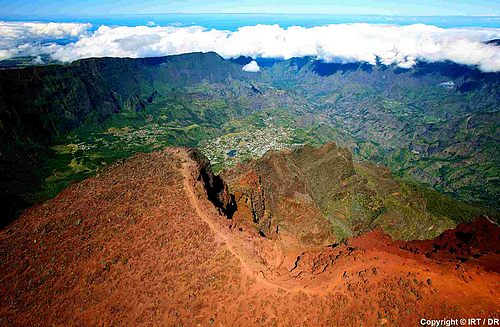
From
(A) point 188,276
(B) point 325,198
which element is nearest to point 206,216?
(A) point 188,276

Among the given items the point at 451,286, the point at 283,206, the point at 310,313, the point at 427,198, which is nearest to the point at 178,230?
the point at 310,313

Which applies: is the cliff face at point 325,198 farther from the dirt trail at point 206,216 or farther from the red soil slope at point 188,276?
the red soil slope at point 188,276

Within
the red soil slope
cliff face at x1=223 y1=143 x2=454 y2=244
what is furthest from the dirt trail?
cliff face at x1=223 y1=143 x2=454 y2=244

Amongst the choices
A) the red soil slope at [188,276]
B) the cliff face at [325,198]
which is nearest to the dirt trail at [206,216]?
the red soil slope at [188,276]

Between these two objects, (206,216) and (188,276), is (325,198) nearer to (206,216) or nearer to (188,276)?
(206,216)

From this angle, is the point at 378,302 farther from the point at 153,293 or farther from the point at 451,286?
the point at 153,293

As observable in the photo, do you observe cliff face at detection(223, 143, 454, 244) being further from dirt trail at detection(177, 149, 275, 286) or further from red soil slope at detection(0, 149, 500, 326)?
red soil slope at detection(0, 149, 500, 326)
